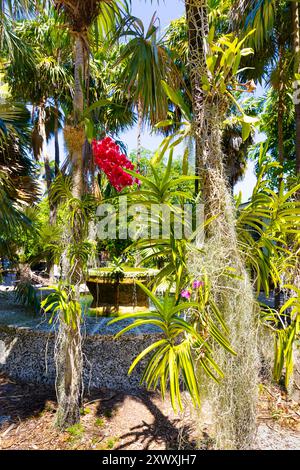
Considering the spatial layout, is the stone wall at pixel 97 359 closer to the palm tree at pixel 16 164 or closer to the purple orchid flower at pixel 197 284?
the palm tree at pixel 16 164

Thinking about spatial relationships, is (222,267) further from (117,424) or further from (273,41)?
(273,41)

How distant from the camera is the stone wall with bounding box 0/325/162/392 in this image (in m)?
3.87

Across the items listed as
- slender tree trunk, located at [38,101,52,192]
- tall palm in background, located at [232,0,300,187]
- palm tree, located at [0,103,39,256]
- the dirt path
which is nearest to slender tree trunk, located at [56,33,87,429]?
the dirt path

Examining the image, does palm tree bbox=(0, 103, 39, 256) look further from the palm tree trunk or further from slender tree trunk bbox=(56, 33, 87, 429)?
the palm tree trunk

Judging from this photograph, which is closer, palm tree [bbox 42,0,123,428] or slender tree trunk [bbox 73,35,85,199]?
palm tree [bbox 42,0,123,428]

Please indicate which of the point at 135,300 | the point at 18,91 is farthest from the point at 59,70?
the point at 135,300

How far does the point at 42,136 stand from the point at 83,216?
7.04 m

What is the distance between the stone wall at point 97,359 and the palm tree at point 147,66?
2.67 meters

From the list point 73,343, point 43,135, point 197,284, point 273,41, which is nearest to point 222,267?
point 197,284

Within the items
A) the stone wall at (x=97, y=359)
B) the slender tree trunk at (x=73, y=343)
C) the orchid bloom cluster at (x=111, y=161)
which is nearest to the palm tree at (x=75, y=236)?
the slender tree trunk at (x=73, y=343)

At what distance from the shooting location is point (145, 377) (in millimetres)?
1633

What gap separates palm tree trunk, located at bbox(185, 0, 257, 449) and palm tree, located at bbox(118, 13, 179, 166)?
82cm
